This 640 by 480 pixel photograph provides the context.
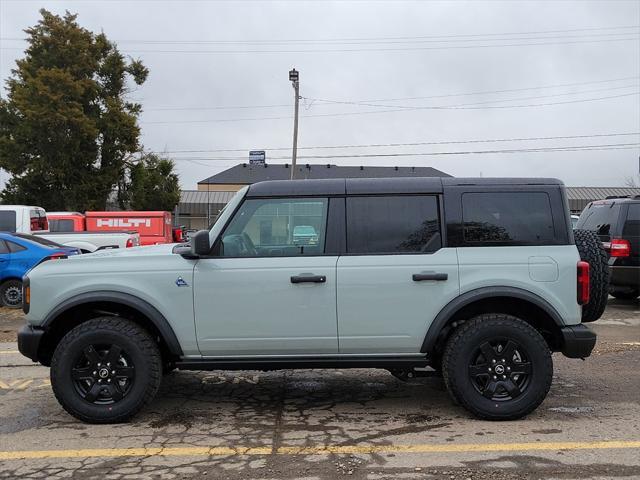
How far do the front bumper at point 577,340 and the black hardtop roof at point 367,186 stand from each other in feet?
Result: 3.84

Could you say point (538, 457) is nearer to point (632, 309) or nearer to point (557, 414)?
point (557, 414)

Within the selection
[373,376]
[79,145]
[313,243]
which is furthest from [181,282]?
[79,145]

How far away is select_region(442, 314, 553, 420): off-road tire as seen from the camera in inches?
175

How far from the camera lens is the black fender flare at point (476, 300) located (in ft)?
14.5

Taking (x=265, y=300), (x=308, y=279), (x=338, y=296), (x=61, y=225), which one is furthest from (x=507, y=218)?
(x=61, y=225)

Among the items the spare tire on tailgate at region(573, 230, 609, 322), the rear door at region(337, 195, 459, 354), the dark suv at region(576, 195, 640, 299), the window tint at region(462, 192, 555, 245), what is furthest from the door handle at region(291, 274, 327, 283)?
the dark suv at region(576, 195, 640, 299)

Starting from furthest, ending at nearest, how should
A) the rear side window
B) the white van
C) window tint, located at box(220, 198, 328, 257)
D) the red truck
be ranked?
the red truck, the rear side window, the white van, window tint, located at box(220, 198, 328, 257)

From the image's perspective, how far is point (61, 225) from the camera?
65.4 feet

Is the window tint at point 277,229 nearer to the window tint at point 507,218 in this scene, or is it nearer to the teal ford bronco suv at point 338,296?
the teal ford bronco suv at point 338,296

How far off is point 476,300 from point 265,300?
162 centimetres

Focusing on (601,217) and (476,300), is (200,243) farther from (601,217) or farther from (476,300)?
(601,217)

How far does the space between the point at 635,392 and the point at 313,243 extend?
11.0ft

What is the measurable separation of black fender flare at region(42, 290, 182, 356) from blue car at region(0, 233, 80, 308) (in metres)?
7.04

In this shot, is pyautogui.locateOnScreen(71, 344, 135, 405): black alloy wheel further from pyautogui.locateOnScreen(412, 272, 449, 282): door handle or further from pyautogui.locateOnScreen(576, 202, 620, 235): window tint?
pyautogui.locateOnScreen(576, 202, 620, 235): window tint
